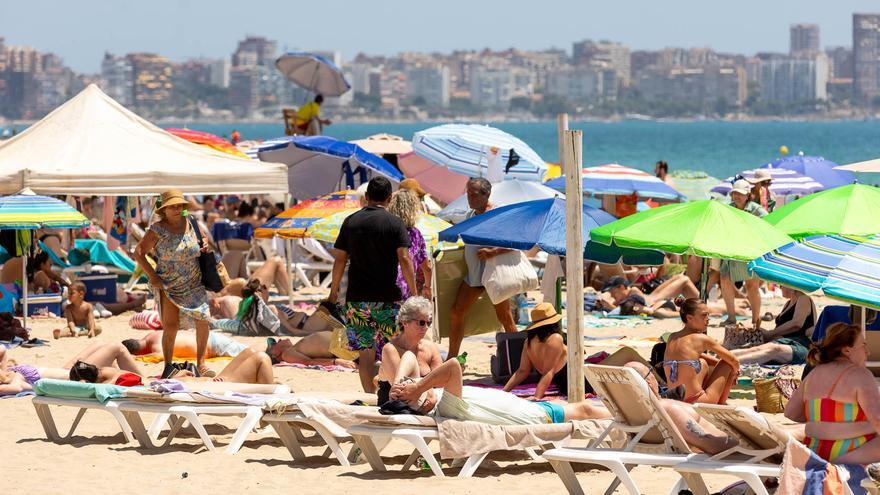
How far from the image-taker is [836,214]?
8.99 meters

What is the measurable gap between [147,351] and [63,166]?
2.14 m

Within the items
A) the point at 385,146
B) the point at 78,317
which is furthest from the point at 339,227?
the point at 385,146

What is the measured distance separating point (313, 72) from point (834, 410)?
1695cm

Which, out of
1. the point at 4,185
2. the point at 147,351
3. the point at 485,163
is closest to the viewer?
the point at 147,351

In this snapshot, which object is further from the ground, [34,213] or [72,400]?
[34,213]

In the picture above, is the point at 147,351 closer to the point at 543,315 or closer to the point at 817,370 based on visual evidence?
the point at 543,315

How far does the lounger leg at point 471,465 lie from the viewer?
627 cm

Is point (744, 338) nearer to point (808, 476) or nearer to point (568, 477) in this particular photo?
point (568, 477)

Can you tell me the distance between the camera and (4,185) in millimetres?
11117

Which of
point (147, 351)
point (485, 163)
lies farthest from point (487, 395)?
point (485, 163)

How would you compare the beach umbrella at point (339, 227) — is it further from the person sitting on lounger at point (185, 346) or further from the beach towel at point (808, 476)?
the beach towel at point (808, 476)

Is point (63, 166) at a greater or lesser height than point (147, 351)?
greater

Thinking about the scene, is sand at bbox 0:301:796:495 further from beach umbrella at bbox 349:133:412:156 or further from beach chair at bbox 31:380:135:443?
beach umbrella at bbox 349:133:412:156

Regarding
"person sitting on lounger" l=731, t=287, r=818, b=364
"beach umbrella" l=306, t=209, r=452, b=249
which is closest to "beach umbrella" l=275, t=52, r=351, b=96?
"beach umbrella" l=306, t=209, r=452, b=249
